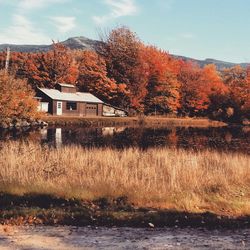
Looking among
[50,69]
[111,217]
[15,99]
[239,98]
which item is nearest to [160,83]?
[239,98]

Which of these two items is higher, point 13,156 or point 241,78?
point 241,78

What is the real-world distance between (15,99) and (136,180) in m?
40.4

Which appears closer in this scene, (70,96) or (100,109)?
(70,96)

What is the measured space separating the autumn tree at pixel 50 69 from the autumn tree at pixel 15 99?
80.1 feet

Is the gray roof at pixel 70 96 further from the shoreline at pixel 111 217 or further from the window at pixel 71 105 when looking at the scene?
the shoreline at pixel 111 217

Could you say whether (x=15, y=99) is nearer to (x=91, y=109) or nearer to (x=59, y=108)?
(x=59, y=108)

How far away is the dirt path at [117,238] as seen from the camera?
8.01 meters

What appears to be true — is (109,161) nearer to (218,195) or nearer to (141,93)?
(218,195)

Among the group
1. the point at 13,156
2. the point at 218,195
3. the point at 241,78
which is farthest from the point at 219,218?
the point at 241,78

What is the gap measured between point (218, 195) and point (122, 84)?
65566mm

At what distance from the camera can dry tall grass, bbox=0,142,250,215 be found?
1236cm

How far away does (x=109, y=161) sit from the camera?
61.7ft

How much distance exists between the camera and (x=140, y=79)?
261ft

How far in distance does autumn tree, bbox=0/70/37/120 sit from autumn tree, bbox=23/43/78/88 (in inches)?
961
